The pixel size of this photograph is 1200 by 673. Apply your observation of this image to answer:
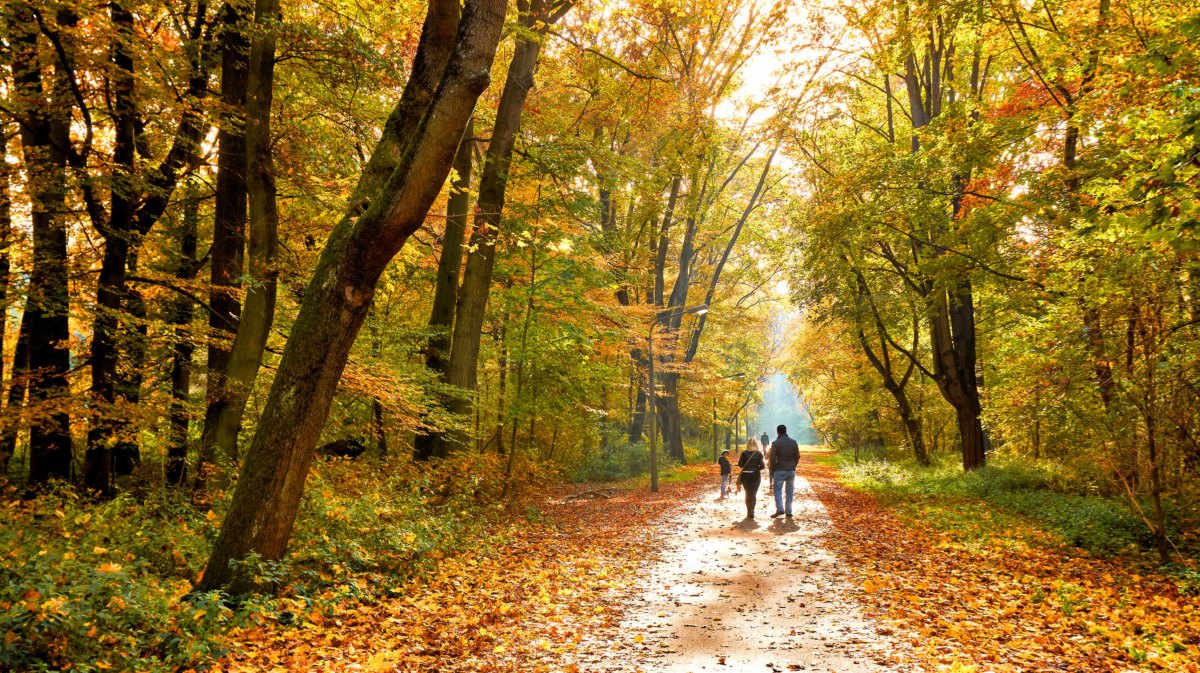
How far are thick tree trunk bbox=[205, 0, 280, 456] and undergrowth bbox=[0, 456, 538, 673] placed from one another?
1.30 metres

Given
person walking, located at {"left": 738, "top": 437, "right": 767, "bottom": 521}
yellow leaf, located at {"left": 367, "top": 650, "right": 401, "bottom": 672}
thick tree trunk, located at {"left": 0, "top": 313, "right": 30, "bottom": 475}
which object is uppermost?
thick tree trunk, located at {"left": 0, "top": 313, "right": 30, "bottom": 475}

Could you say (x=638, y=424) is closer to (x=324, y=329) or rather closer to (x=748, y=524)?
(x=748, y=524)

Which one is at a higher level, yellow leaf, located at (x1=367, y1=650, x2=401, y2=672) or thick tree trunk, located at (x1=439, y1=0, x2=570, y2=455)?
thick tree trunk, located at (x1=439, y1=0, x2=570, y2=455)

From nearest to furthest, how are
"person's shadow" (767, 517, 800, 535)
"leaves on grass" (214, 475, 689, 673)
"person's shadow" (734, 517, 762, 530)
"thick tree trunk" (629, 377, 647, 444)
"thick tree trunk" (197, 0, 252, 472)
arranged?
"leaves on grass" (214, 475, 689, 673) < "thick tree trunk" (197, 0, 252, 472) < "person's shadow" (767, 517, 800, 535) < "person's shadow" (734, 517, 762, 530) < "thick tree trunk" (629, 377, 647, 444)

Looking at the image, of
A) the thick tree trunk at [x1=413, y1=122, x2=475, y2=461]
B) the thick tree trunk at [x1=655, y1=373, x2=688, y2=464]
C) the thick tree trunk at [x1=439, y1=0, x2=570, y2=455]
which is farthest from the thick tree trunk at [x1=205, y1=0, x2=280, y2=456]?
the thick tree trunk at [x1=655, y1=373, x2=688, y2=464]

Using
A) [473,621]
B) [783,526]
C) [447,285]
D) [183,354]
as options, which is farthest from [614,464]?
[473,621]

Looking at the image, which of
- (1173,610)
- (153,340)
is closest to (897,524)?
(1173,610)

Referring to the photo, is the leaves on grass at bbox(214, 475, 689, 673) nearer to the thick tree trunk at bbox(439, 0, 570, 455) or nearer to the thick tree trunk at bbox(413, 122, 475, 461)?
the thick tree trunk at bbox(439, 0, 570, 455)

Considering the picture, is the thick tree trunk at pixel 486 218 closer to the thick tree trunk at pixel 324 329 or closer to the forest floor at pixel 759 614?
the forest floor at pixel 759 614

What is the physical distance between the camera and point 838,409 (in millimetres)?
33375

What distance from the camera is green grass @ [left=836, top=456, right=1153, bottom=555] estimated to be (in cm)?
878

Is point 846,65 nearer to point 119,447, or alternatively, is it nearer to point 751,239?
point 751,239

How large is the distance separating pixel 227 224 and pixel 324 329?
511 cm

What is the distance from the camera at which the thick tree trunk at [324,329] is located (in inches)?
208
